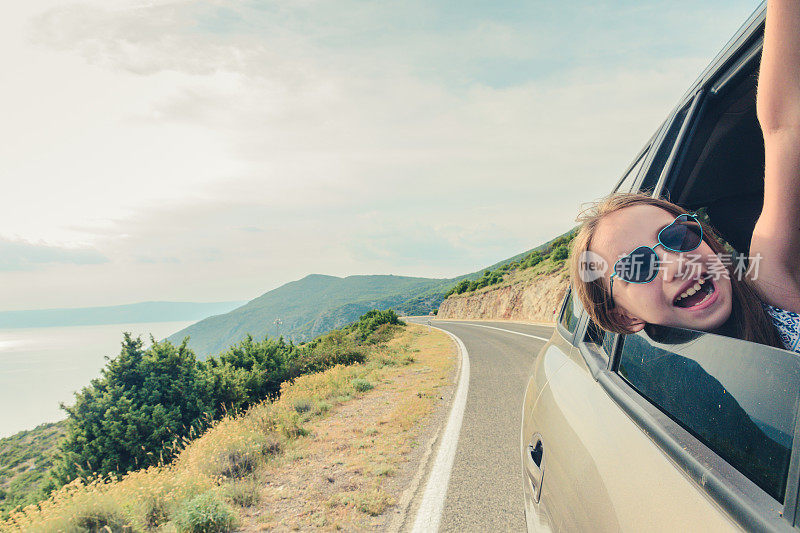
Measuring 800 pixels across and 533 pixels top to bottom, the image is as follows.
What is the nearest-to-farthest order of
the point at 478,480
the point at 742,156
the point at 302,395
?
the point at 742,156 < the point at 478,480 < the point at 302,395

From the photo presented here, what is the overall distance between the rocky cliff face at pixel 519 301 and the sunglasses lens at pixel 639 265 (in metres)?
Answer: 21.3

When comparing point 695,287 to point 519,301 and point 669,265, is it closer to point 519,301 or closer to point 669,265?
point 669,265

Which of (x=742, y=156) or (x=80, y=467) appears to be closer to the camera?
(x=742, y=156)

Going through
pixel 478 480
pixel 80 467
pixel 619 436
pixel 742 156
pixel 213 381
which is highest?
pixel 742 156

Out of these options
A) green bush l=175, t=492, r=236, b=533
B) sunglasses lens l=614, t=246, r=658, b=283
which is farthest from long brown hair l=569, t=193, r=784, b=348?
green bush l=175, t=492, r=236, b=533

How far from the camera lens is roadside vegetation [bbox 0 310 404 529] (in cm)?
861

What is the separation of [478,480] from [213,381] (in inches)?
333

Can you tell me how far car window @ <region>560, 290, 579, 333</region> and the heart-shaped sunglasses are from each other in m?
1.39

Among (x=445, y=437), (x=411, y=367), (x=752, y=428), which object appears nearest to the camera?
(x=752, y=428)

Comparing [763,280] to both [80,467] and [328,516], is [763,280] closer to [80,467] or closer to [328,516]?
[328,516]

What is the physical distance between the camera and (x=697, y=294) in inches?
56.6

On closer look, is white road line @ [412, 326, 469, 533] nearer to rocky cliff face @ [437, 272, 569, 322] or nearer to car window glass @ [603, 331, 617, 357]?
car window glass @ [603, 331, 617, 357]

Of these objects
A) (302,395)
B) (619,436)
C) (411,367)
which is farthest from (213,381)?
(619,436)

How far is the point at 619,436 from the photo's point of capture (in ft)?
4.72
